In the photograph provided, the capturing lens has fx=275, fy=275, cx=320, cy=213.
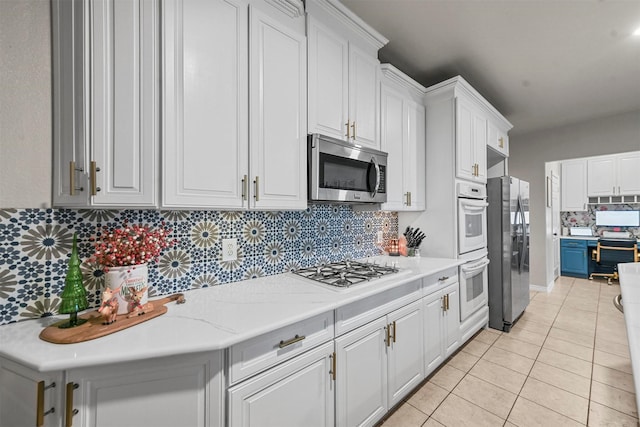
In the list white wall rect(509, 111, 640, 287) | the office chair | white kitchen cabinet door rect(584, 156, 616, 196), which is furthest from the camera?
white kitchen cabinet door rect(584, 156, 616, 196)

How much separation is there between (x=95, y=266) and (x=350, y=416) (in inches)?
55.4

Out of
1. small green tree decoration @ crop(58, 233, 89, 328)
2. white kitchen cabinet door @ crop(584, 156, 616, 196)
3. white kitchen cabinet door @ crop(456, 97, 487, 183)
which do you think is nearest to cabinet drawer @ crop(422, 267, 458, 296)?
white kitchen cabinet door @ crop(456, 97, 487, 183)

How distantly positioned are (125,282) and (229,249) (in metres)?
0.58

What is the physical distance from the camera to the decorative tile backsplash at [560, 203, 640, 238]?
5.12 m

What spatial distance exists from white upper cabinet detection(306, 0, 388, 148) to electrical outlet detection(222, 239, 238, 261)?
0.80m

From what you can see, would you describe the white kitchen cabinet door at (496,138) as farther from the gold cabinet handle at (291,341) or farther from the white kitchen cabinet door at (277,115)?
the gold cabinet handle at (291,341)

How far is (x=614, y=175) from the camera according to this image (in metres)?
4.93

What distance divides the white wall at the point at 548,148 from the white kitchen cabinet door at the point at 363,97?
3.89 m

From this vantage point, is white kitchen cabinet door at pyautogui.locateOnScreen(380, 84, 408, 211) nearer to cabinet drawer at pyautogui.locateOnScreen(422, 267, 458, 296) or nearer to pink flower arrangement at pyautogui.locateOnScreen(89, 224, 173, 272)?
cabinet drawer at pyautogui.locateOnScreen(422, 267, 458, 296)

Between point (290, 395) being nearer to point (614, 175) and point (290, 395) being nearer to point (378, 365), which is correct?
point (378, 365)

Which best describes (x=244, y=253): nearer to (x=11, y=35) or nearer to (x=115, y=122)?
(x=115, y=122)

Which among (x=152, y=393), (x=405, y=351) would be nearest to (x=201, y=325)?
(x=152, y=393)

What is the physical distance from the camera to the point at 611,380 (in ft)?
6.91

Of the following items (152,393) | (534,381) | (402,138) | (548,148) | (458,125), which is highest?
(548,148)
